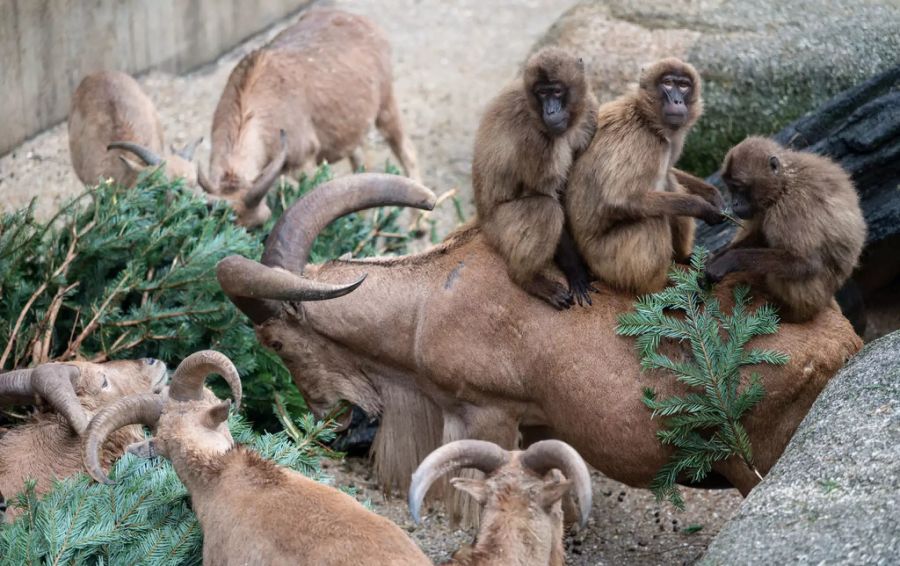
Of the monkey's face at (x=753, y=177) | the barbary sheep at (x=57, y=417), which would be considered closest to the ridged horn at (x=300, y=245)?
the barbary sheep at (x=57, y=417)

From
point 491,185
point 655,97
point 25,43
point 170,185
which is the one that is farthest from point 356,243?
point 25,43

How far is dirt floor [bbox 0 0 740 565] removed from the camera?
668 centimetres

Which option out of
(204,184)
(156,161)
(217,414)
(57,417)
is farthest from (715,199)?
(156,161)

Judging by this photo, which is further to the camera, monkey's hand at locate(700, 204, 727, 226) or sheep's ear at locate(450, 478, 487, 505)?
monkey's hand at locate(700, 204, 727, 226)

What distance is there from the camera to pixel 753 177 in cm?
546

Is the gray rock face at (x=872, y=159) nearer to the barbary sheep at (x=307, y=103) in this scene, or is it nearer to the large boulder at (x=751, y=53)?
the large boulder at (x=751, y=53)

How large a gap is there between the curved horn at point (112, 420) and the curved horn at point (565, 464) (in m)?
1.77

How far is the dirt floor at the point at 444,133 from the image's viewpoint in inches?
263

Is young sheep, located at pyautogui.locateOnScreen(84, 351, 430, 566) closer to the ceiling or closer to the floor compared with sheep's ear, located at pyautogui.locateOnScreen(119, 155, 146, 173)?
closer to the ceiling

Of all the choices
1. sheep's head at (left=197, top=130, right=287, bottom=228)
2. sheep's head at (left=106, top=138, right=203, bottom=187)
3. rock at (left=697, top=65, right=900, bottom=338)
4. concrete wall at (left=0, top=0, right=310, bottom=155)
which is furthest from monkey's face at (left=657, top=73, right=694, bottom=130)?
concrete wall at (left=0, top=0, right=310, bottom=155)

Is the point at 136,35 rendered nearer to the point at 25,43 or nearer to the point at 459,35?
the point at 25,43

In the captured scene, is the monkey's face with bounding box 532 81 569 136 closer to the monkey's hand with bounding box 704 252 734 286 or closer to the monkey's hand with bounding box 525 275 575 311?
the monkey's hand with bounding box 525 275 575 311

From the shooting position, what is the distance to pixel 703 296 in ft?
18.3

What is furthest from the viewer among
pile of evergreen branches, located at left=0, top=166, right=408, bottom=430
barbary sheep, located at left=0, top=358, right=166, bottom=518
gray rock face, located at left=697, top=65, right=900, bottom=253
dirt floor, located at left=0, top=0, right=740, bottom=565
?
gray rock face, located at left=697, top=65, right=900, bottom=253
